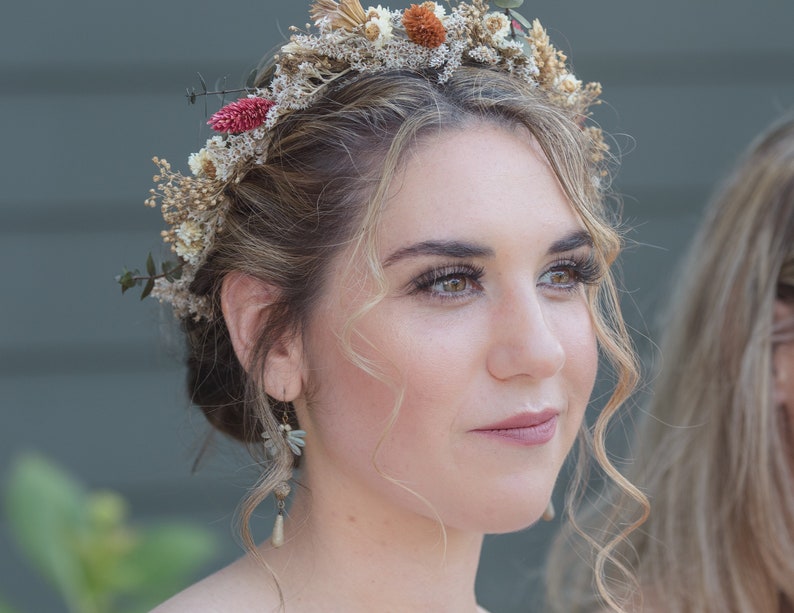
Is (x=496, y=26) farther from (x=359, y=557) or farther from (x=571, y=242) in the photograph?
(x=359, y=557)

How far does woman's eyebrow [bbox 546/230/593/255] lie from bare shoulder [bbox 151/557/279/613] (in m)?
0.75

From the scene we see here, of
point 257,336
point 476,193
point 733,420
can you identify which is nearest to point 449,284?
point 476,193

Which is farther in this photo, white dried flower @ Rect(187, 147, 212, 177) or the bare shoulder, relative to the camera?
white dried flower @ Rect(187, 147, 212, 177)

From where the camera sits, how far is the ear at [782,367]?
8.20 ft

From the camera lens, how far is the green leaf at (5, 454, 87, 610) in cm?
227

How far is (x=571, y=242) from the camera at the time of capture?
1.87 meters

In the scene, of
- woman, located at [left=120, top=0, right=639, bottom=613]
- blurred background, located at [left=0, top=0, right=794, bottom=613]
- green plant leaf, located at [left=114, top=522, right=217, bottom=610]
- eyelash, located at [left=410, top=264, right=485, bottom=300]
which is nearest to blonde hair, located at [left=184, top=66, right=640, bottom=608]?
woman, located at [left=120, top=0, right=639, bottom=613]

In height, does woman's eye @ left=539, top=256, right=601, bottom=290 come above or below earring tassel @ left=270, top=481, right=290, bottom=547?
above

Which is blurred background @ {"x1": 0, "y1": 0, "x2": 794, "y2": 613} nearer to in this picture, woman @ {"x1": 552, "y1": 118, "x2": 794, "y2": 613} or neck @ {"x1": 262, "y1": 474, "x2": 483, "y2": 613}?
woman @ {"x1": 552, "y1": 118, "x2": 794, "y2": 613}

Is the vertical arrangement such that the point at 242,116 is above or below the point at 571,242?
above

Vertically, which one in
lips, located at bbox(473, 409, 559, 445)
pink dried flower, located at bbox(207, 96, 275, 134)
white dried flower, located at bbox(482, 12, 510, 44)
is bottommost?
lips, located at bbox(473, 409, 559, 445)

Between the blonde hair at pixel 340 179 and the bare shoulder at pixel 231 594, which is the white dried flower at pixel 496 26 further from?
the bare shoulder at pixel 231 594

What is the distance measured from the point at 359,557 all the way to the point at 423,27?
94 centimetres

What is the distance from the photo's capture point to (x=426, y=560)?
1.97m
